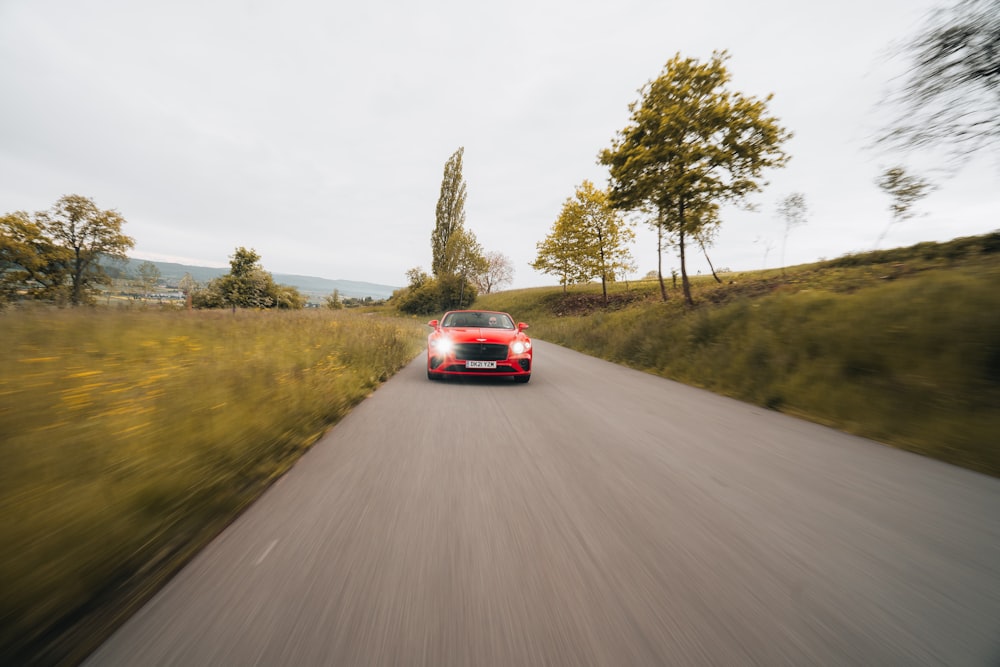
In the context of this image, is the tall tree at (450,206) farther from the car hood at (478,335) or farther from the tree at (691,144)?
the car hood at (478,335)

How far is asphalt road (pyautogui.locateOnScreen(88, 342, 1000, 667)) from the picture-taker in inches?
53.9

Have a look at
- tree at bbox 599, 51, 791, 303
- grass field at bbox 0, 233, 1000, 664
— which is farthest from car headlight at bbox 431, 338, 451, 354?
tree at bbox 599, 51, 791, 303

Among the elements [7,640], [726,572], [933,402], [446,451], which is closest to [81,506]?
[7,640]

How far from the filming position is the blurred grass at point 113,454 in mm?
1468

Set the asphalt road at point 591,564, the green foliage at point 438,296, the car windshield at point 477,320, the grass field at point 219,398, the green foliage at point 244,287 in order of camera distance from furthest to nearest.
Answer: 1. the green foliage at point 244,287
2. the green foliage at point 438,296
3. the car windshield at point 477,320
4. the grass field at point 219,398
5. the asphalt road at point 591,564

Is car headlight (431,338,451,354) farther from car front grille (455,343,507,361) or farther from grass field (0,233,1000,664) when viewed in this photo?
grass field (0,233,1000,664)

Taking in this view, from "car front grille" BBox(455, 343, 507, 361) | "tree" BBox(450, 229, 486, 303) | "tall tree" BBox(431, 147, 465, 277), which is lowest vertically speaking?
"car front grille" BBox(455, 343, 507, 361)

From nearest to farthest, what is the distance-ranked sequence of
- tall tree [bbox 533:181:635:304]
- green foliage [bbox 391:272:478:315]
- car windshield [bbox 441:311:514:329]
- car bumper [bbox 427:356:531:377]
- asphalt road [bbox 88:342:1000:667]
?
asphalt road [bbox 88:342:1000:667] < car bumper [bbox 427:356:531:377] < car windshield [bbox 441:311:514:329] < tall tree [bbox 533:181:635:304] < green foliage [bbox 391:272:478:315]

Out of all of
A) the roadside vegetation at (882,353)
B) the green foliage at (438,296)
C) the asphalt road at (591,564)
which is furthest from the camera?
the green foliage at (438,296)

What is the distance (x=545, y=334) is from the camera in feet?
73.4

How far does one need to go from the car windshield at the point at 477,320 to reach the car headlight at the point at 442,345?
1009 millimetres

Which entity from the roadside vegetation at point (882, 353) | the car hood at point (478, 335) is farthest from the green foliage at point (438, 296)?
the car hood at point (478, 335)

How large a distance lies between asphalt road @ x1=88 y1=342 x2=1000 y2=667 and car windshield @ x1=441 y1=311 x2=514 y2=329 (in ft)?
15.7

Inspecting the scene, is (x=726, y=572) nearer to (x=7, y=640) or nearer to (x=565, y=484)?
(x=565, y=484)
